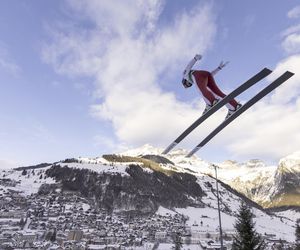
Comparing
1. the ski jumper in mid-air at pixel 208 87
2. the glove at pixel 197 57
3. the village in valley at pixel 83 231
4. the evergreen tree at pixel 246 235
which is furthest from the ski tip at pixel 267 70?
the village in valley at pixel 83 231

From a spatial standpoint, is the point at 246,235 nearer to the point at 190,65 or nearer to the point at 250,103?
the point at 250,103

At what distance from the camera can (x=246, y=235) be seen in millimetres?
23547

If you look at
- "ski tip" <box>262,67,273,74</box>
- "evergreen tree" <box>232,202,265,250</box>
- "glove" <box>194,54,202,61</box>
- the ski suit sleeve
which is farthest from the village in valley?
"ski tip" <box>262,67,273,74</box>

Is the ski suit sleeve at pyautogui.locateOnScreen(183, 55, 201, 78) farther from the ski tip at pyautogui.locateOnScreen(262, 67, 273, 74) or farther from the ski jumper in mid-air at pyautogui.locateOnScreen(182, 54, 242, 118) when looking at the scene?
the ski tip at pyautogui.locateOnScreen(262, 67, 273, 74)

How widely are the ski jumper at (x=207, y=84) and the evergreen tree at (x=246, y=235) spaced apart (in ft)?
41.9

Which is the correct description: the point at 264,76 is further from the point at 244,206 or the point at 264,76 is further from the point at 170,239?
the point at 170,239

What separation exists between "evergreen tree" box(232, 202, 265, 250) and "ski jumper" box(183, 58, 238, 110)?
502 inches

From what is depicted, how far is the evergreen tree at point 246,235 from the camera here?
23297mm

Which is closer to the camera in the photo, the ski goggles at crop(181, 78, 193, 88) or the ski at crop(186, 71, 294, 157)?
the ski at crop(186, 71, 294, 157)

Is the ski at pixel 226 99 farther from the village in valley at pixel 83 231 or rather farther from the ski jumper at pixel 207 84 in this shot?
the village in valley at pixel 83 231

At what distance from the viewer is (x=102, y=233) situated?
168 metres

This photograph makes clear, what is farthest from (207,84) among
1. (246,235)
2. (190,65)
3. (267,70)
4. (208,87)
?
(246,235)

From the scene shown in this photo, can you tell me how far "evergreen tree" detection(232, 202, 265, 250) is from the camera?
23.3 metres

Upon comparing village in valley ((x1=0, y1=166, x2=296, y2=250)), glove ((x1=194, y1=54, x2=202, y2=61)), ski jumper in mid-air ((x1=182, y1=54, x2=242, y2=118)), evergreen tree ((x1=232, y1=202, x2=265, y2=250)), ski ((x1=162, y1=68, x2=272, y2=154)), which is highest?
village in valley ((x1=0, y1=166, x2=296, y2=250))
